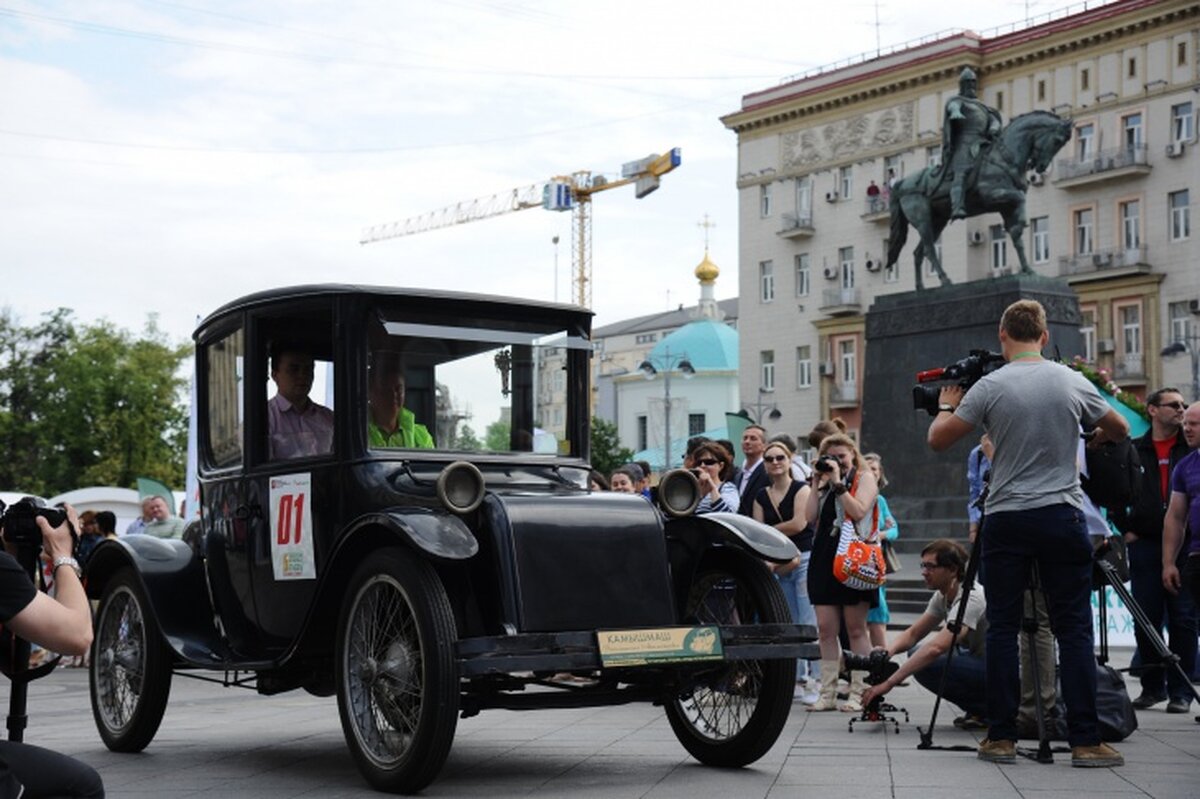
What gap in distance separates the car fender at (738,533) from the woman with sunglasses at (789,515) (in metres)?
4.30

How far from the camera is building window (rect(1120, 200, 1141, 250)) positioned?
6397cm

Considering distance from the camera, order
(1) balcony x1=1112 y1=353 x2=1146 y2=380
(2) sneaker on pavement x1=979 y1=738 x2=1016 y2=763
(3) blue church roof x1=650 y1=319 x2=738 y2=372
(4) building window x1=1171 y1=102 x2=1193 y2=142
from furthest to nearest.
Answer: (3) blue church roof x1=650 y1=319 x2=738 y2=372 < (1) balcony x1=1112 y1=353 x2=1146 y2=380 < (4) building window x1=1171 y1=102 x2=1193 y2=142 < (2) sneaker on pavement x1=979 y1=738 x2=1016 y2=763

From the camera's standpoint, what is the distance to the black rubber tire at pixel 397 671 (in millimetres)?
7125

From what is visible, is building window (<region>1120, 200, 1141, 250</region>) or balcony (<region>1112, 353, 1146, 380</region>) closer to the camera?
balcony (<region>1112, 353, 1146, 380</region>)

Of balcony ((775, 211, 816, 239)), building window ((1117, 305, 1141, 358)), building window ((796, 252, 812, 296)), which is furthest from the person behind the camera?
building window ((796, 252, 812, 296))

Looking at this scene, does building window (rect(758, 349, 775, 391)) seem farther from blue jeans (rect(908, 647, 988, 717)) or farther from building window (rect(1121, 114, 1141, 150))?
blue jeans (rect(908, 647, 988, 717))

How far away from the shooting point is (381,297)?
8469 mm

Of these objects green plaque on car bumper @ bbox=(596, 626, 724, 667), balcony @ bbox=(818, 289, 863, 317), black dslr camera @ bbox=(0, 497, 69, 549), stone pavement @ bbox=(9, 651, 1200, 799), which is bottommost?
A: stone pavement @ bbox=(9, 651, 1200, 799)

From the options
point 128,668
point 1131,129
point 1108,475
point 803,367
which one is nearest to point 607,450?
point 803,367

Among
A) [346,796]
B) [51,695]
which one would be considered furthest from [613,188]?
[346,796]

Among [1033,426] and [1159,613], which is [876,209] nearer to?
[1159,613]

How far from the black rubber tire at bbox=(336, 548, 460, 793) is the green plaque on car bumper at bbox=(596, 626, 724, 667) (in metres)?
0.66

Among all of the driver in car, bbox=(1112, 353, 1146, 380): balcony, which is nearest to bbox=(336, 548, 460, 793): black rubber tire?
the driver in car

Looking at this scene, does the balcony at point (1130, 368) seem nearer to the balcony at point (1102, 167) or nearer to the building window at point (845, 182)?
the balcony at point (1102, 167)
